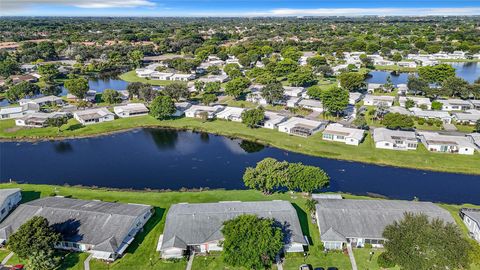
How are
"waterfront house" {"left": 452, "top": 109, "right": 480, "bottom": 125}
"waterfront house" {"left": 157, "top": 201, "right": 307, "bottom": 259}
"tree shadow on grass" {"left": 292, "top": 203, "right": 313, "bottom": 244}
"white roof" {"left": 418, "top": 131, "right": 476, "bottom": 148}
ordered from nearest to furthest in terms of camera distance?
"waterfront house" {"left": 157, "top": 201, "right": 307, "bottom": 259} → "tree shadow on grass" {"left": 292, "top": 203, "right": 313, "bottom": 244} → "white roof" {"left": 418, "top": 131, "right": 476, "bottom": 148} → "waterfront house" {"left": 452, "top": 109, "right": 480, "bottom": 125}

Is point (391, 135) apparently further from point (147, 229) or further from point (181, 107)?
point (181, 107)

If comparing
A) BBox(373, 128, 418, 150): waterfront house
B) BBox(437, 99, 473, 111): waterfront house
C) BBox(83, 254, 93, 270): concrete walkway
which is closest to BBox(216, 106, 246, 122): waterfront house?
BBox(373, 128, 418, 150): waterfront house

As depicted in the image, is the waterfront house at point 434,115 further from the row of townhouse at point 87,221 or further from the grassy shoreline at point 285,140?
the row of townhouse at point 87,221

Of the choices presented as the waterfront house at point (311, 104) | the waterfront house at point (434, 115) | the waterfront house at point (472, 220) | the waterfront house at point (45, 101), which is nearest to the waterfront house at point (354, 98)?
the waterfront house at point (311, 104)

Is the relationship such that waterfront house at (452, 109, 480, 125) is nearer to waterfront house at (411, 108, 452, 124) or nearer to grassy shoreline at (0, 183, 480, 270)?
waterfront house at (411, 108, 452, 124)

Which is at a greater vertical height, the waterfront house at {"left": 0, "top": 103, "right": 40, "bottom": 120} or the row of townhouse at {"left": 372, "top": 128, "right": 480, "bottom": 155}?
the waterfront house at {"left": 0, "top": 103, "right": 40, "bottom": 120}

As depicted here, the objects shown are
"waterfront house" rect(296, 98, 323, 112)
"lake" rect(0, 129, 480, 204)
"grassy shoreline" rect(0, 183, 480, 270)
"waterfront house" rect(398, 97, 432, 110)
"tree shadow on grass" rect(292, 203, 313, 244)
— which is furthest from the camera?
"waterfront house" rect(296, 98, 323, 112)

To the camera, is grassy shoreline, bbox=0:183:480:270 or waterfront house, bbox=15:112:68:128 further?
waterfront house, bbox=15:112:68:128
